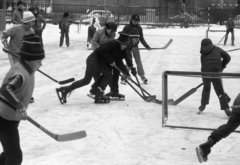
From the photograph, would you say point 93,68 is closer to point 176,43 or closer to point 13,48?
point 13,48

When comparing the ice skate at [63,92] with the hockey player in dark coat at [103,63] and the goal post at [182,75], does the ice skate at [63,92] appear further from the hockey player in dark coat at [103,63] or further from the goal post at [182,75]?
the goal post at [182,75]

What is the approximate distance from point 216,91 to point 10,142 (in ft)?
13.6

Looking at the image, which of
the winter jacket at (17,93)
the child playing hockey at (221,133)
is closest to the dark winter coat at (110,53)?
the child playing hockey at (221,133)

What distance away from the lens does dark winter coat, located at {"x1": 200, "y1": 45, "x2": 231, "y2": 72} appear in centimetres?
743

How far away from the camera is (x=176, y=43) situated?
2166cm

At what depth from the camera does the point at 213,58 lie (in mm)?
7438

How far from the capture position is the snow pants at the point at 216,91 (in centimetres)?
718

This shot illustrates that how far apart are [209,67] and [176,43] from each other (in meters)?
14.3

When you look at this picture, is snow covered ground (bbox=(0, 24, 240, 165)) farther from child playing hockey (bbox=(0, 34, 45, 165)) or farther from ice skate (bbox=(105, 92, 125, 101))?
child playing hockey (bbox=(0, 34, 45, 165))

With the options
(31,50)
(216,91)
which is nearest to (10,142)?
(31,50)

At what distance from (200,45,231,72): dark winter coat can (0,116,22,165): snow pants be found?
4083 millimetres

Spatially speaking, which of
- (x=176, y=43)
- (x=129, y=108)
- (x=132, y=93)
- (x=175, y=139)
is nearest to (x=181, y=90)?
(x=132, y=93)

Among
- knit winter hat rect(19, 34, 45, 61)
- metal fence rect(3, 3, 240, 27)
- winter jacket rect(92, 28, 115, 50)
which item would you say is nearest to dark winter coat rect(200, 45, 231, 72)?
winter jacket rect(92, 28, 115, 50)

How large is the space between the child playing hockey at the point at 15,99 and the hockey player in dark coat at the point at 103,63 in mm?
4191
